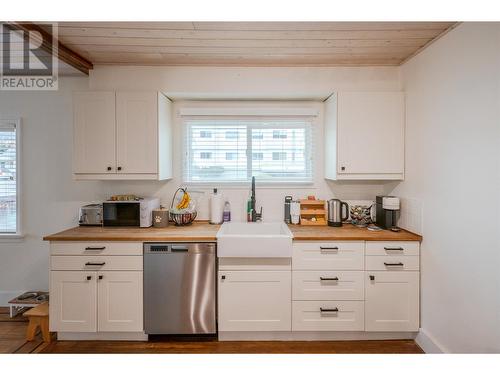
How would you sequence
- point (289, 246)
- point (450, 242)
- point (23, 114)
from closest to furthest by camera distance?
point (450, 242) → point (289, 246) → point (23, 114)

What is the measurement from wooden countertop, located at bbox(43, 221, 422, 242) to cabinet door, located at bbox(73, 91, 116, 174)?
0.59 metres

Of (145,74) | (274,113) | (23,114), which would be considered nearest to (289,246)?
(274,113)

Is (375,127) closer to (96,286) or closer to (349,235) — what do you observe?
(349,235)

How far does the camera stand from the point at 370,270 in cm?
236

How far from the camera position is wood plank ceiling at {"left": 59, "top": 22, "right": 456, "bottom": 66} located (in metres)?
→ 2.03

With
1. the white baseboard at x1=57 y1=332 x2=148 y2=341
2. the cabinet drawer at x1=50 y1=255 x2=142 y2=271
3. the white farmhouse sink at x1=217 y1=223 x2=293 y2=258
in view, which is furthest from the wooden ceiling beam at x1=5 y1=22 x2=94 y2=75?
the white baseboard at x1=57 y1=332 x2=148 y2=341

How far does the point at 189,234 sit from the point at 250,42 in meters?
1.60

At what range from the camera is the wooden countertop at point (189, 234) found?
92.1 inches

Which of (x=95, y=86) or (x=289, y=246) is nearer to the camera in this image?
→ (x=289, y=246)

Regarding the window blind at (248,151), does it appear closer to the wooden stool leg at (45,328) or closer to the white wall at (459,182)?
the white wall at (459,182)

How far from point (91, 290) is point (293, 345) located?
5.56 feet

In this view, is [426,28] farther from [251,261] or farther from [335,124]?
[251,261]

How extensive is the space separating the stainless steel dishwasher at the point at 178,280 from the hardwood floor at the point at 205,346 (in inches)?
7.4

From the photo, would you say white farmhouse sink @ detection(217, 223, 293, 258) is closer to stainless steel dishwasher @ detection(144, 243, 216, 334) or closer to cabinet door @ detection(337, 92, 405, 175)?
stainless steel dishwasher @ detection(144, 243, 216, 334)
